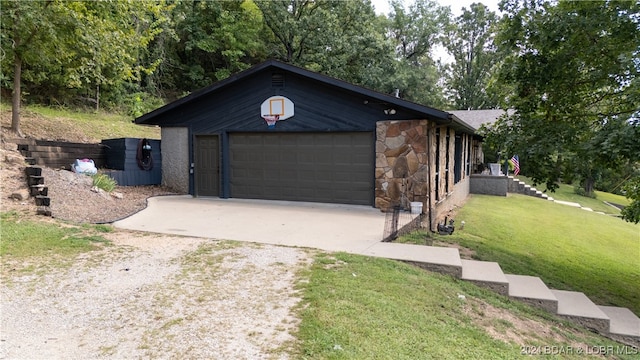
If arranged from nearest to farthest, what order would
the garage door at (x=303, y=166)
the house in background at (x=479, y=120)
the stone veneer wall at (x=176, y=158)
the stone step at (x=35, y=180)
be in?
the stone step at (x=35, y=180)
the garage door at (x=303, y=166)
the stone veneer wall at (x=176, y=158)
the house in background at (x=479, y=120)

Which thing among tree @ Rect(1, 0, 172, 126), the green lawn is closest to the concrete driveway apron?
the green lawn

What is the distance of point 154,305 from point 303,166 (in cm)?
707

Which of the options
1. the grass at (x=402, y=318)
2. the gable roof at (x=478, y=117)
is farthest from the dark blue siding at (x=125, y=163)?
the gable roof at (x=478, y=117)

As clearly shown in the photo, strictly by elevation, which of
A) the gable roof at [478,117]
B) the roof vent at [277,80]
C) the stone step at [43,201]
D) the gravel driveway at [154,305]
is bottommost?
the gravel driveway at [154,305]

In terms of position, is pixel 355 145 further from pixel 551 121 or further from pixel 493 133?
pixel 551 121

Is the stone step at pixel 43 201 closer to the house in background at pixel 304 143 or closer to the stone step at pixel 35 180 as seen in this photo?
the stone step at pixel 35 180

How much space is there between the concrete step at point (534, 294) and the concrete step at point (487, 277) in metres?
0.16

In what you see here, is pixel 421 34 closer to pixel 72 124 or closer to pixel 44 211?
pixel 72 124

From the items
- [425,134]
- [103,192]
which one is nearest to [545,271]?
[425,134]

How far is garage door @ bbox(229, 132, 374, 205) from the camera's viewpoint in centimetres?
975

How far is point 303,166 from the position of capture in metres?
10.4

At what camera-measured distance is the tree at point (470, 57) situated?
34.9 metres

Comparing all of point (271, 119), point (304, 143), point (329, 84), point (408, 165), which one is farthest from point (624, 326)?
point (271, 119)

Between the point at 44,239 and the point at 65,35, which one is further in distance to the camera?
the point at 65,35
